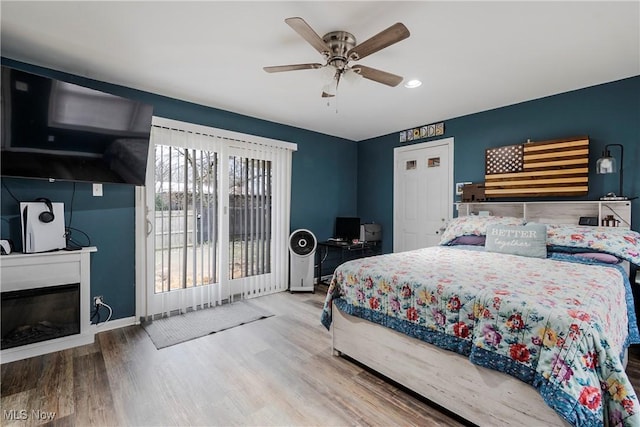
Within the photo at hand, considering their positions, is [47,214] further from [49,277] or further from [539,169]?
[539,169]

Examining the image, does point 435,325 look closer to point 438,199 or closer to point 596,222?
point 596,222

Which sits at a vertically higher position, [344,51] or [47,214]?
[344,51]

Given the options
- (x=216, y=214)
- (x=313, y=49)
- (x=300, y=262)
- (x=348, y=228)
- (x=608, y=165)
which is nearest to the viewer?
(x=313, y=49)

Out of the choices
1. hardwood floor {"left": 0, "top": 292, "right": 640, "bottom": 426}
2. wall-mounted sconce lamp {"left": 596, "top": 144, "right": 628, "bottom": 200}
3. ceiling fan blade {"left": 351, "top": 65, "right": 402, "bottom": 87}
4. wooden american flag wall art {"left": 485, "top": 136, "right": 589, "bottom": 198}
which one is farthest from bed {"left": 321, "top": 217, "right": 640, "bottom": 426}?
ceiling fan blade {"left": 351, "top": 65, "right": 402, "bottom": 87}

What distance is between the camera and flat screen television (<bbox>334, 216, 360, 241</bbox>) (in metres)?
4.78

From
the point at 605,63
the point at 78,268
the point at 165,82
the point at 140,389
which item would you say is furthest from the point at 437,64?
the point at 78,268

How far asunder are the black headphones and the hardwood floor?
113 centimetres

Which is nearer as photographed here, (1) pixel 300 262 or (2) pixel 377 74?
(2) pixel 377 74

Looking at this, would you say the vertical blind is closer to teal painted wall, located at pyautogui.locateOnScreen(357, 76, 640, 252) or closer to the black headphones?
the black headphones

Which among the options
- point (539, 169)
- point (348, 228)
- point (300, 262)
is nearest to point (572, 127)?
point (539, 169)

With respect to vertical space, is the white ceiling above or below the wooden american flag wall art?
above

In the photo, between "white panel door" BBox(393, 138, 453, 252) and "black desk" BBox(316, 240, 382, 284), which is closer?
"white panel door" BBox(393, 138, 453, 252)

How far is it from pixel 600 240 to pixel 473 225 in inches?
41.7

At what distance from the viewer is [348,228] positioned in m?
4.82
